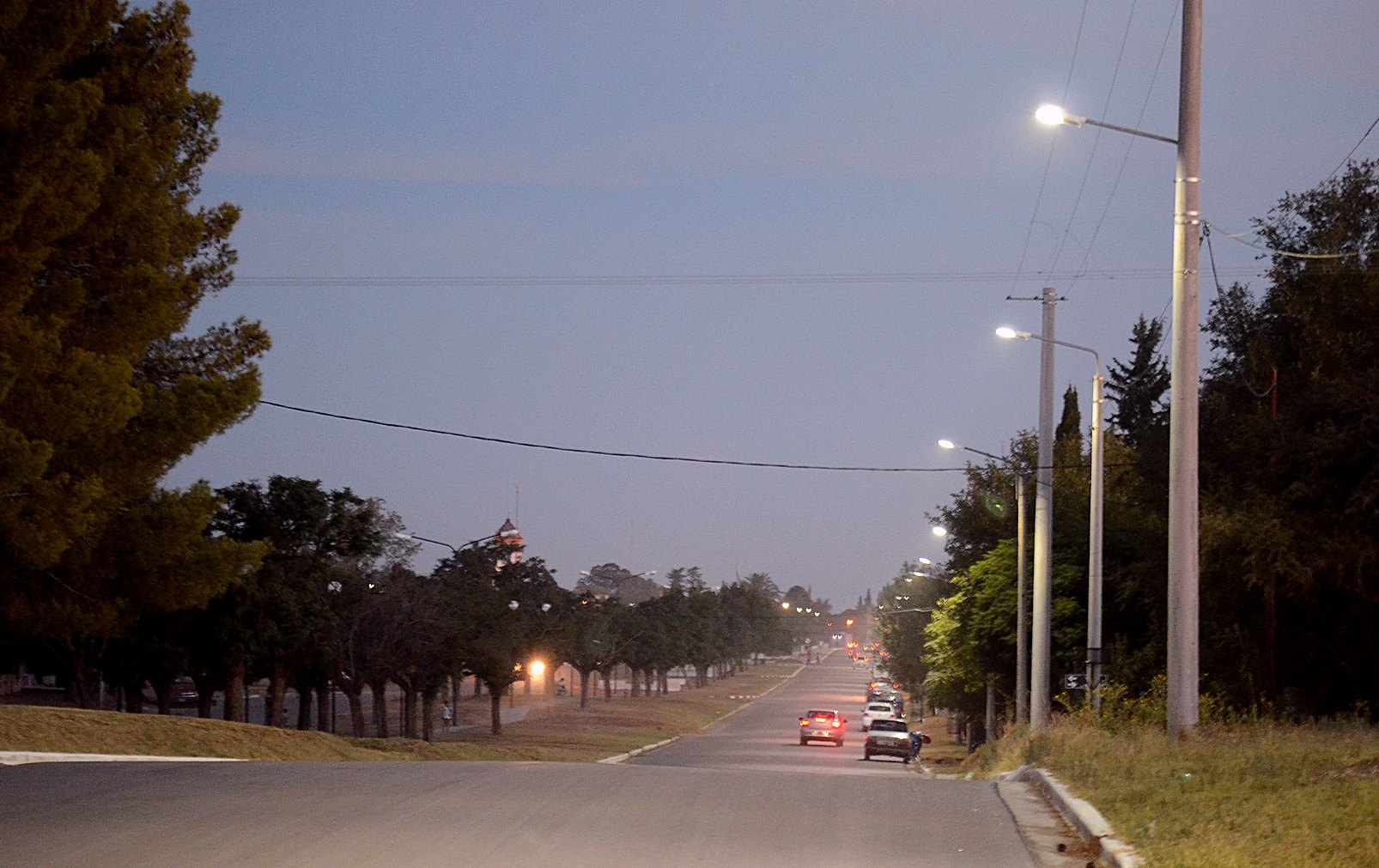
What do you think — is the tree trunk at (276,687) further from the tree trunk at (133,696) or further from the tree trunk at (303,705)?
the tree trunk at (303,705)

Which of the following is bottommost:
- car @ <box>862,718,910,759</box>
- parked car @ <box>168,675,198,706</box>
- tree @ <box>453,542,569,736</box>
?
parked car @ <box>168,675,198,706</box>

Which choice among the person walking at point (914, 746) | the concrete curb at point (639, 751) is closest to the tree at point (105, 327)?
the concrete curb at point (639, 751)

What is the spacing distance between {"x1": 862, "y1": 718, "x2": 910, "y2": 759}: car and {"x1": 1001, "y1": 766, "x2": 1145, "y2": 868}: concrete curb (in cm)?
3718

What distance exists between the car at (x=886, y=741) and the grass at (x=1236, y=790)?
112ft

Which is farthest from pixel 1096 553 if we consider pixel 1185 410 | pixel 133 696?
pixel 133 696

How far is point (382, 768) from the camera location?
54.6 feet

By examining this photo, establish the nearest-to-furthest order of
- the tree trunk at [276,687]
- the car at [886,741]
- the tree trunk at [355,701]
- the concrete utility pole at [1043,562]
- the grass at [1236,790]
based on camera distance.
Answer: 1. the grass at [1236,790]
2. the concrete utility pole at [1043,562]
3. the tree trunk at [276,687]
4. the car at [886,741]
5. the tree trunk at [355,701]

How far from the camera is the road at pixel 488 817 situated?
406 inches

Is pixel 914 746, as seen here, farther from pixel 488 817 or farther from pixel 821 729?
pixel 488 817

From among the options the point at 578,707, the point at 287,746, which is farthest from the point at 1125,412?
the point at 287,746

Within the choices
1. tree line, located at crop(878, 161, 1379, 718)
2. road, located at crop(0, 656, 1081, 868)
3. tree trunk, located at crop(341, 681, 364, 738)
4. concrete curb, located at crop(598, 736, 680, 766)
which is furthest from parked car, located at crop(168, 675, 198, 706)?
road, located at crop(0, 656, 1081, 868)

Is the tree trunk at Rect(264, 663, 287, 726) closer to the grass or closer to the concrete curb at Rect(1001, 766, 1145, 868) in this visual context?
the grass

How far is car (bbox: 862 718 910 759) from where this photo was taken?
53.3 meters

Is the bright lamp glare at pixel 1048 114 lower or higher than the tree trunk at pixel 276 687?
higher
